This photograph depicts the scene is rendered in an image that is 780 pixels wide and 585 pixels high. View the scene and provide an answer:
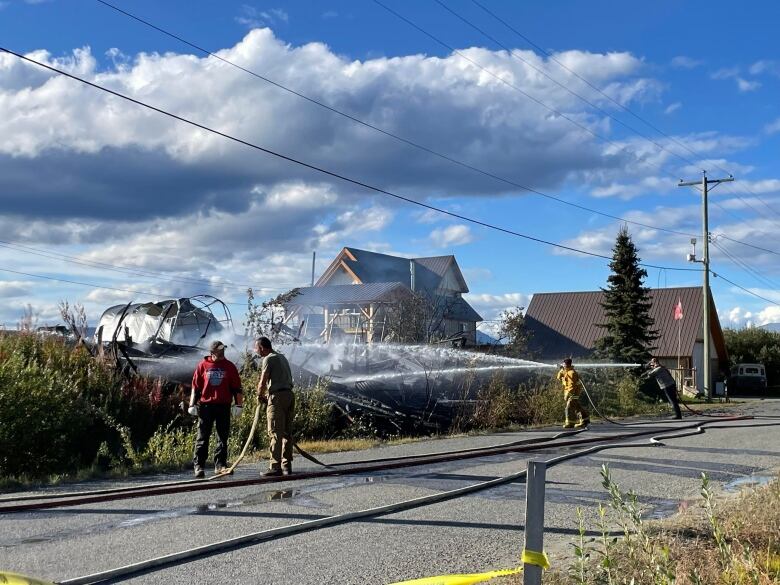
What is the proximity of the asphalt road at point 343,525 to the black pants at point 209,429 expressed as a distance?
404 mm

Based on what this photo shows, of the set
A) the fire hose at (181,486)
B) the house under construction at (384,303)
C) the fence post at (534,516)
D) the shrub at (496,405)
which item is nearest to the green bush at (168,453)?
the fire hose at (181,486)

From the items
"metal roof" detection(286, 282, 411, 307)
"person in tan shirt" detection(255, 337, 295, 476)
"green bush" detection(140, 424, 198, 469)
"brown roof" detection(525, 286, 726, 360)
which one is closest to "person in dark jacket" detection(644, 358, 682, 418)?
"green bush" detection(140, 424, 198, 469)

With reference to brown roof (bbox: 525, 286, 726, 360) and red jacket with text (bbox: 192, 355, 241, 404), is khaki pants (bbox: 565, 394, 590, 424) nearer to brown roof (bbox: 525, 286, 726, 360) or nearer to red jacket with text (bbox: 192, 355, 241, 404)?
red jacket with text (bbox: 192, 355, 241, 404)

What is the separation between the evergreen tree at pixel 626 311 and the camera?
128ft

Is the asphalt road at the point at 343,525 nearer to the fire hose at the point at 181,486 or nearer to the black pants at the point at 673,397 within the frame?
the fire hose at the point at 181,486

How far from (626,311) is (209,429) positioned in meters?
31.2

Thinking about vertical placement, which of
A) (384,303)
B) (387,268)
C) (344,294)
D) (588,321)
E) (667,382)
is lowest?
(667,382)

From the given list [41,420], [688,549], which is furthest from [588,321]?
[688,549]

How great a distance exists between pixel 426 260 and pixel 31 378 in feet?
155

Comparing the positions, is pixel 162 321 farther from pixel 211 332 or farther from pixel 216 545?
pixel 216 545

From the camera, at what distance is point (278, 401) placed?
454 inches

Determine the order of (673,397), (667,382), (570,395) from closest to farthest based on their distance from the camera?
1. (570,395)
2. (667,382)
3. (673,397)

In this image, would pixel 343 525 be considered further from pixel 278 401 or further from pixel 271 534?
pixel 278 401

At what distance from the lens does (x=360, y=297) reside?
42.7m
